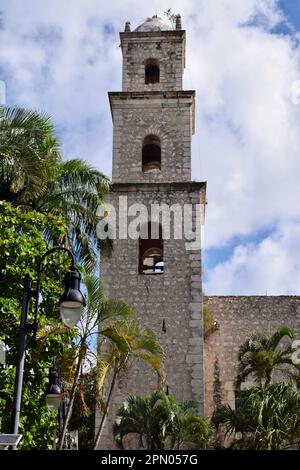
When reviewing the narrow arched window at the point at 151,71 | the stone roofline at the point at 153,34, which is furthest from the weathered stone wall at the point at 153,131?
the stone roofline at the point at 153,34

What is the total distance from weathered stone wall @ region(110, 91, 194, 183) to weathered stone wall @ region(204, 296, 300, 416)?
15.7ft

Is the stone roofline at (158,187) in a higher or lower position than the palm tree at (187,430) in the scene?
higher

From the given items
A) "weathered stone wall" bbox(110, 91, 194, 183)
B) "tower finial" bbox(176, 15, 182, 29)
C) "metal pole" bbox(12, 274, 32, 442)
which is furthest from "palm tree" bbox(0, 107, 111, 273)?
"tower finial" bbox(176, 15, 182, 29)

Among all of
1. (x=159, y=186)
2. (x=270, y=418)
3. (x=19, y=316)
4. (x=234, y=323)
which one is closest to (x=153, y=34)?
(x=159, y=186)

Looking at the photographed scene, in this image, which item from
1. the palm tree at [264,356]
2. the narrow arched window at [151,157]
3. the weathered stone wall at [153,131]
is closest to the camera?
the palm tree at [264,356]

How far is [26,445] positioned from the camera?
11.8 meters

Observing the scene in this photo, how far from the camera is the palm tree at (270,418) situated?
1396 centimetres

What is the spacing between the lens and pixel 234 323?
22.2 metres

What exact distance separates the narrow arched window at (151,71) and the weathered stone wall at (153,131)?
1.51m

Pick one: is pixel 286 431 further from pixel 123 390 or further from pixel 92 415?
pixel 92 415

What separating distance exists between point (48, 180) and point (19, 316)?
201 inches

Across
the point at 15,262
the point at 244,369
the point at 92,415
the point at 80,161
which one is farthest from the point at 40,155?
the point at 92,415

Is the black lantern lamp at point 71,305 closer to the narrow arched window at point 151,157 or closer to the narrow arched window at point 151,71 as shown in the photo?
the narrow arched window at point 151,157

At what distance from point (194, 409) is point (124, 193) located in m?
6.47
